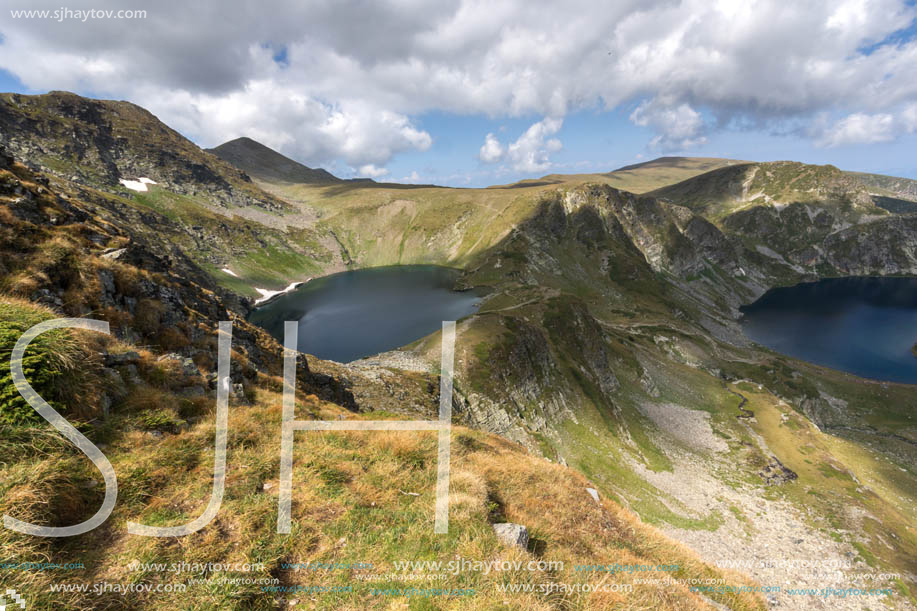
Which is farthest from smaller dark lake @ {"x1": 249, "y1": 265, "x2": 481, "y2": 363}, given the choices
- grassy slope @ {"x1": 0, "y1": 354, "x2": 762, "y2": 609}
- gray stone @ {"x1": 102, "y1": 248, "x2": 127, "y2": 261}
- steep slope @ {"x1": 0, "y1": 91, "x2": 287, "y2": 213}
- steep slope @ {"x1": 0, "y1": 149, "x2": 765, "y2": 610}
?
steep slope @ {"x1": 0, "y1": 91, "x2": 287, "y2": 213}

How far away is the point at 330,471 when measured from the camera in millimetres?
9734

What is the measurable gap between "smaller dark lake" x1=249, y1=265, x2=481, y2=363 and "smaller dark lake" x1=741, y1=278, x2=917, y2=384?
116851mm

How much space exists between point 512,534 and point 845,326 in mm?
202084

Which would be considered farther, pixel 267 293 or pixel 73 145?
pixel 73 145

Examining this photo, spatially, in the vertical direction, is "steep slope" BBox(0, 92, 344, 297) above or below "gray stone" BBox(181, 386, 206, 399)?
→ above

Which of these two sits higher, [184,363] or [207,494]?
[184,363]

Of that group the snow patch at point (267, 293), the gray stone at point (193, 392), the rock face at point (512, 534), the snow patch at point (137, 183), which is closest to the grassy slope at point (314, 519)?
the rock face at point (512, 534)

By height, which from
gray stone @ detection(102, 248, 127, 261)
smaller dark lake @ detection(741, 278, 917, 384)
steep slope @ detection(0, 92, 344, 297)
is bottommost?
smaller dark lake @ detection(741, 278, 917, 384)

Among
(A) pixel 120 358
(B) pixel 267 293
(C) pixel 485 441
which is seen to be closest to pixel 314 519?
(A) pixel 120 358

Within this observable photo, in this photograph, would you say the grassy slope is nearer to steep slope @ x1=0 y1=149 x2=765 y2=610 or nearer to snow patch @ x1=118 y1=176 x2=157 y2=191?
steep slope @ x1=0 y1=149 x2=765 y2=610

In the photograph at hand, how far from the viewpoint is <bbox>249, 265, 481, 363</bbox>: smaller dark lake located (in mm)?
92625

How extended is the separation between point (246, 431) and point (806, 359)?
514ft

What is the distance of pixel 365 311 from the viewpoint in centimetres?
12181

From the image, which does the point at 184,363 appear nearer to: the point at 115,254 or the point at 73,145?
the point at 115,254
